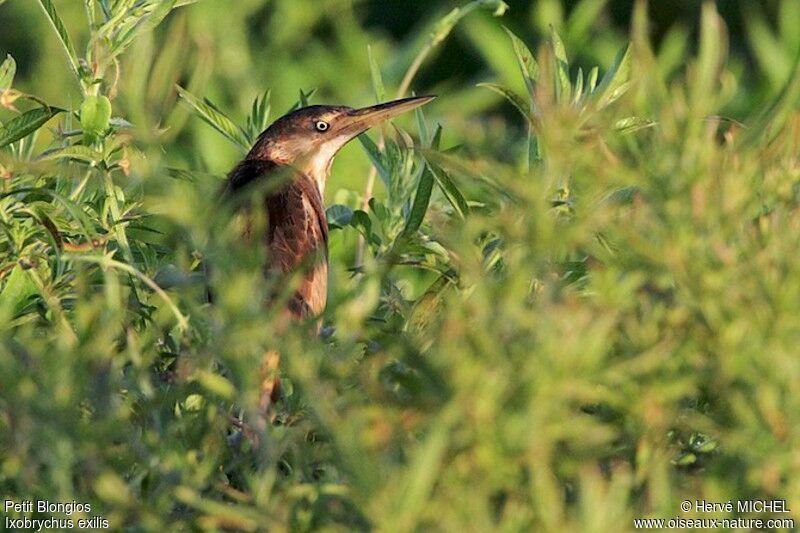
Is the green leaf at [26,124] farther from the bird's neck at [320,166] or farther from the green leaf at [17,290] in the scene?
the bird's neck at [320,166]

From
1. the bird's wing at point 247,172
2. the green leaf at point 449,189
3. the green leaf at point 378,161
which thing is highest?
the green leaf at point 449,189

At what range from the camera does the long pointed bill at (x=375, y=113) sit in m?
4.57

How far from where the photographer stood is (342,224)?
3.72 metres

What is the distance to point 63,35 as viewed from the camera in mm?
3348

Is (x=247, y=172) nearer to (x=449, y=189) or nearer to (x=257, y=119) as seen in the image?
(x=257, y=119)

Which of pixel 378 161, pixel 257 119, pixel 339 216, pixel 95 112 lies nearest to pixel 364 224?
pixel 339 216

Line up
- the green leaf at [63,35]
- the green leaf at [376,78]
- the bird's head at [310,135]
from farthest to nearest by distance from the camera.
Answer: the bird's head at [310,135] → the green leaf at [376,78] → the green leaf at [63,35]

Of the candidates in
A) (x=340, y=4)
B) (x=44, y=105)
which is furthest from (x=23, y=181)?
(x=340, y=4)

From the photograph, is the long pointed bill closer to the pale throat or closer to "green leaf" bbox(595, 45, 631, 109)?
the pale throat

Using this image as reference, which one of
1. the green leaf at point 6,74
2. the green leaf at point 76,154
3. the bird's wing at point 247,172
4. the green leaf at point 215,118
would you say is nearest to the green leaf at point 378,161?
the green leaf at point 215,118

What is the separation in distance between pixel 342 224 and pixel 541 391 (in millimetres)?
1782

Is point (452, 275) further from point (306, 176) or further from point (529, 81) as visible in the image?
point (306, 176)

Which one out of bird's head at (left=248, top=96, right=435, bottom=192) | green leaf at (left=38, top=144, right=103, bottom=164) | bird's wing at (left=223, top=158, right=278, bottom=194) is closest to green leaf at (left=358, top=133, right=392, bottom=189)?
green leaf at (left=38, top=144, right=103, bottom=164)

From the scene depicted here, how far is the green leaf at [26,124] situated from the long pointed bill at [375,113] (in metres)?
1.38
